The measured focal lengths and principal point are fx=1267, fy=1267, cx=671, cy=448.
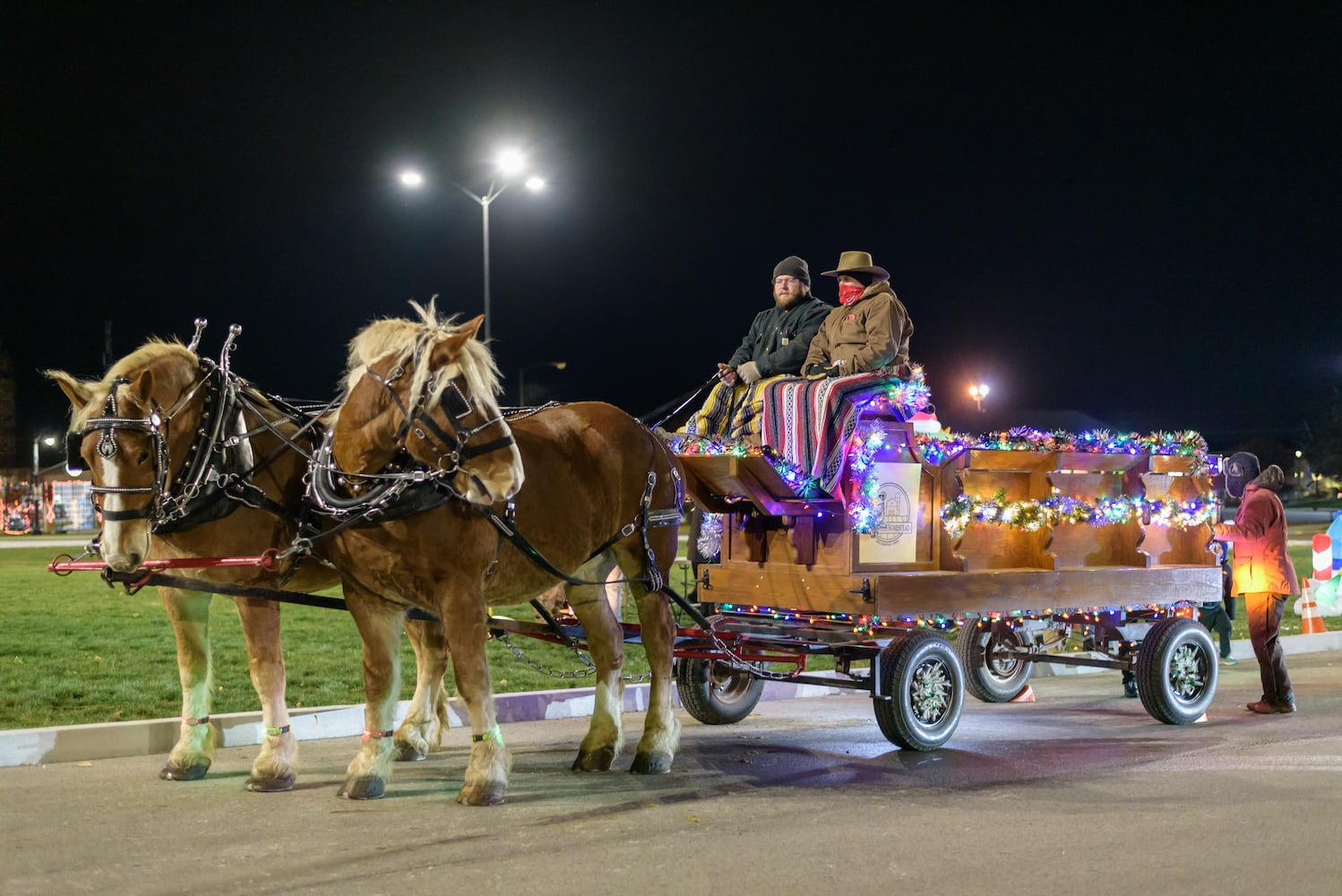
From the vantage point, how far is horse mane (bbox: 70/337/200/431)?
6316mm

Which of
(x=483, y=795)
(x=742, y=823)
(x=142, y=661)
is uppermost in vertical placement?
(x=142, y=661)

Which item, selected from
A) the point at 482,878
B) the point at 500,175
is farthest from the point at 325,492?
the point at 500,175

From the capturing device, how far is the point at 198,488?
21.2 feet

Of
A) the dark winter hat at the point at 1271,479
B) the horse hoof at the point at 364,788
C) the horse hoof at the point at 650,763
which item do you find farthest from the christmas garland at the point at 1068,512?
the horse hoof at the point at 364,788

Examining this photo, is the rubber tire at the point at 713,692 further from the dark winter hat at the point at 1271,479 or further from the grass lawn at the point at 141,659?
the dark winter hat at the point at 1271,479

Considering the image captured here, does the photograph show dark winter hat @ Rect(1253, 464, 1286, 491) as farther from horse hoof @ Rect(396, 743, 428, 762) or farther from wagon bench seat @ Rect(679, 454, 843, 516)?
horse hoof @ Rect(396, 743, 428, 762)

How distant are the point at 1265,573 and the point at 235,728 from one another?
7.81 metres

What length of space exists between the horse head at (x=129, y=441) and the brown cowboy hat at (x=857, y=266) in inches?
179

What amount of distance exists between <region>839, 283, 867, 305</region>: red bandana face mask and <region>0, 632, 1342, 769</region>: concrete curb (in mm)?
3584

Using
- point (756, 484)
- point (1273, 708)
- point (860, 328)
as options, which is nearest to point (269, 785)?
point (756, 484)

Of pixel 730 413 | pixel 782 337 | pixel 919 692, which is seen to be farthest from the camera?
pixel 782 337

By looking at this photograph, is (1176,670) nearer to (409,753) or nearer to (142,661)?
(409,753)

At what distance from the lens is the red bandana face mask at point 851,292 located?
8.97 meters

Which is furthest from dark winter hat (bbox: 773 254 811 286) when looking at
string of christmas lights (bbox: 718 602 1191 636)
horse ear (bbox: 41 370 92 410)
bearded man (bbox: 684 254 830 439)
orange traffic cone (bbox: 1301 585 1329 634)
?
orange traffic cone (bbox: 1301 585 1329 634)
